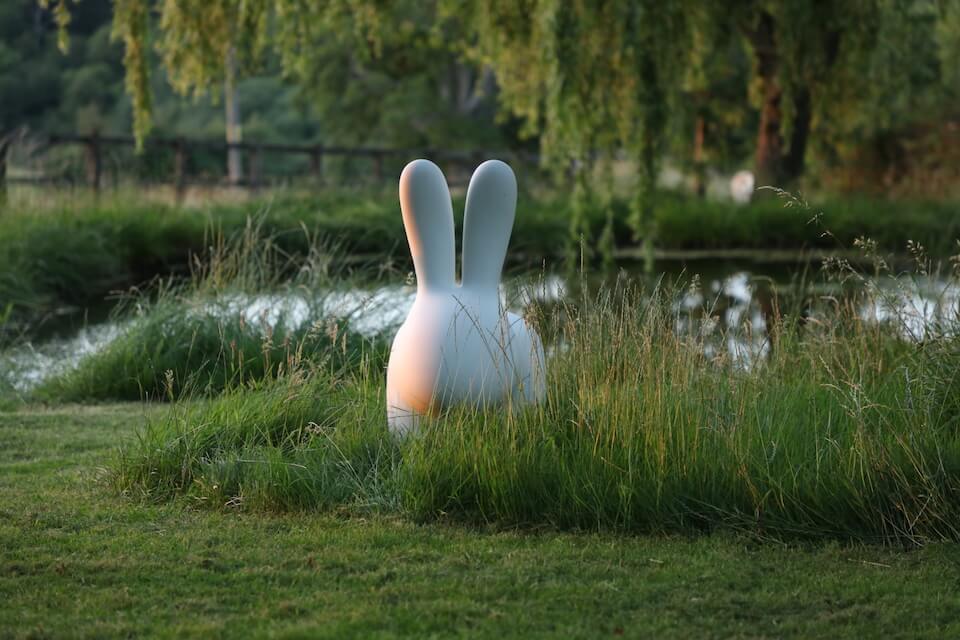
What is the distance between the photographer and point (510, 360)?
4.25 m

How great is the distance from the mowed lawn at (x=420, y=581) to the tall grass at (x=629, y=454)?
127mm

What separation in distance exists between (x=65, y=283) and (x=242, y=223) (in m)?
2.14

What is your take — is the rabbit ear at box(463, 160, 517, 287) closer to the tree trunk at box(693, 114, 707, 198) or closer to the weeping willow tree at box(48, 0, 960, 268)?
the weeping willow tree at box(48, 0, 960, 268)

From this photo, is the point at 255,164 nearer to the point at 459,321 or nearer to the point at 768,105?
the point at 768,105

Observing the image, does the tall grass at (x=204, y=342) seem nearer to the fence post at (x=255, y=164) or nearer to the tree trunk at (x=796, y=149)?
the tree trunk at (x=796, y=149)

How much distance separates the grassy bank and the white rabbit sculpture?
12.1 ft

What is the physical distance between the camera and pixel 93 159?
1689 cm

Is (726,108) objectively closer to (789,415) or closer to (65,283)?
(65,283)

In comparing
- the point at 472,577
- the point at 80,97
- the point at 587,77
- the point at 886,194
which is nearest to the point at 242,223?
the point at 587,77

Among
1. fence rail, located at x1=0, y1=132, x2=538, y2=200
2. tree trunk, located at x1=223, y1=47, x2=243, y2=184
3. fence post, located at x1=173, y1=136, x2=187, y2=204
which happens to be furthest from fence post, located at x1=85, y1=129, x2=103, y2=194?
tree trunk, located at x1=223, y1=47, x2=243, y2=184

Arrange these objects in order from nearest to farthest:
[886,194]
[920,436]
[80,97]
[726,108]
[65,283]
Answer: [920,436] < [65,283] < [886,194] < [726,108] < [80,97]

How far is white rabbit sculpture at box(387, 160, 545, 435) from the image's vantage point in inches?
168

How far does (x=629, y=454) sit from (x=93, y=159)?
1436cm

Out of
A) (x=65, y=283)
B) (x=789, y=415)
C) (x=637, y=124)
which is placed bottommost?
(x=65, y=283)
